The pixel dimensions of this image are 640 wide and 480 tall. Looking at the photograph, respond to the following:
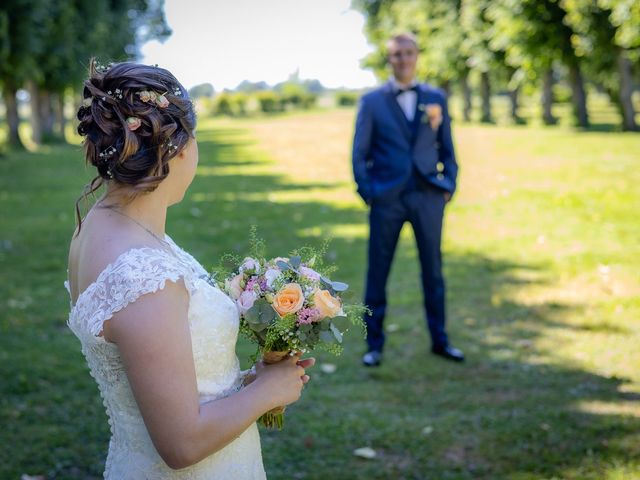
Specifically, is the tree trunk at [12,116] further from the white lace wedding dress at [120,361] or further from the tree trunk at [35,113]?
the white lace wedding dress at [120,361]

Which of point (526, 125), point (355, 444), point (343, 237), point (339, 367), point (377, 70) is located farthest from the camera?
point (377, 70)

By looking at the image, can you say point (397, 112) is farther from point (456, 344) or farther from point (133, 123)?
point (133, 123)

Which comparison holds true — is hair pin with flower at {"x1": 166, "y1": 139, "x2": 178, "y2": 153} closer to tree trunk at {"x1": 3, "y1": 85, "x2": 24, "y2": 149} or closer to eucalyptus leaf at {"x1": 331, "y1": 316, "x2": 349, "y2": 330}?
eucalyptus leaf at {"x1": 331, "y1": 316, "x2": 349, "y2": 330}

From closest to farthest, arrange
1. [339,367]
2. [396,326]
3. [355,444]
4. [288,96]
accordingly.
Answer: [355,444] < [339,367] < [396,326] < [288,96]

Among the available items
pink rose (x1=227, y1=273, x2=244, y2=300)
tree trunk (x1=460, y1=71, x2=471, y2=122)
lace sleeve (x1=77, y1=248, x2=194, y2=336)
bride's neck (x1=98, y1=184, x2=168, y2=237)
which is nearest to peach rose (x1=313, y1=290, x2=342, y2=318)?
pink rose (x1=227, y1=273, x2=244, y2=300)

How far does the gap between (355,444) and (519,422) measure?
121cm

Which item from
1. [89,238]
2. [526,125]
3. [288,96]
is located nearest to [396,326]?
[89,238]

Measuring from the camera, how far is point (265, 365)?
8.14 ft

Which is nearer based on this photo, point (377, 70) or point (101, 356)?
point (101, 356)

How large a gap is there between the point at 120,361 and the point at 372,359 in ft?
14.9

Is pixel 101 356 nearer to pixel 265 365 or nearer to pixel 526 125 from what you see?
pixel 265 365

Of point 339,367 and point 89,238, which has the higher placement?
point 89,238

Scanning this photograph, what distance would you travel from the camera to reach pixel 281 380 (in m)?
2.38

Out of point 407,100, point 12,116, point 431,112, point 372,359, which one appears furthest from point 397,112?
point 12,116
